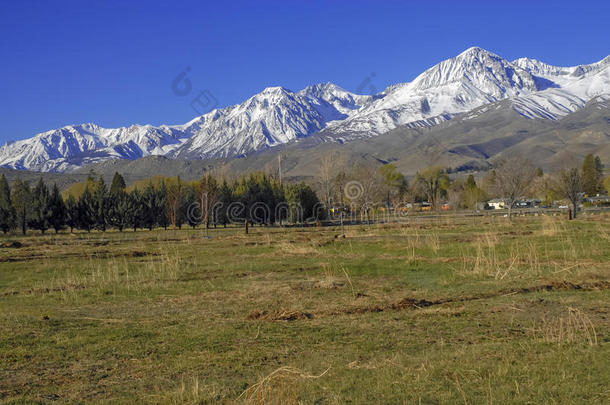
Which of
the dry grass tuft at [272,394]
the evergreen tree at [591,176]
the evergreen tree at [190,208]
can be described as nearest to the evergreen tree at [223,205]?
the evergreen tree at [190,208]

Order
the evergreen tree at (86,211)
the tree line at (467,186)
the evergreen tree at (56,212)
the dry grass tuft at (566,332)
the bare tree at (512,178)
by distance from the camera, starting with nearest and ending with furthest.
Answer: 1. the dry grass tuft at (566,332)
2. the evergreen tree at (56,212)
3. the bare tree at (512,178)
4. the evergreen tree at (86,211)
5. the tree line at (467,186)

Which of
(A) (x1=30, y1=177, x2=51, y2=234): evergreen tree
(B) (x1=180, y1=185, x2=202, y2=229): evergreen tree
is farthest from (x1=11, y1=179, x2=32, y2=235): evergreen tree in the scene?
(B) (x1=180, y1=185, x2=202, y2=229): evergreen tree

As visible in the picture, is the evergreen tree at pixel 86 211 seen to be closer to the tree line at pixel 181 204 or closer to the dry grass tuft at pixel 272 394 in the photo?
the tree line at pixel 181 204

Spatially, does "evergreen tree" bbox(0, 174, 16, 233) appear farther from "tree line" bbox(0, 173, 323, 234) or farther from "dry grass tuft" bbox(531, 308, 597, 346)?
"dry grass tuft" bbox(531, 308, 597, 346)

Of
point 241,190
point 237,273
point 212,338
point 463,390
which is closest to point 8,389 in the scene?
A: point 212,338

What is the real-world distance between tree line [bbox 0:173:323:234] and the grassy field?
52.3 metres

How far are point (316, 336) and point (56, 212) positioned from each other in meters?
69.9

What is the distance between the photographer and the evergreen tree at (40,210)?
228ft

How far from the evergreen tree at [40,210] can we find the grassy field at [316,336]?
54873 millimetres

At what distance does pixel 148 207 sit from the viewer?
7650cm

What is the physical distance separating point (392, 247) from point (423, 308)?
52.4ft

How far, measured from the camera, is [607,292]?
13.2 m

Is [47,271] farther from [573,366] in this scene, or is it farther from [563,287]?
[573,366]

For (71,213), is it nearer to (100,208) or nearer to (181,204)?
(100,208)
